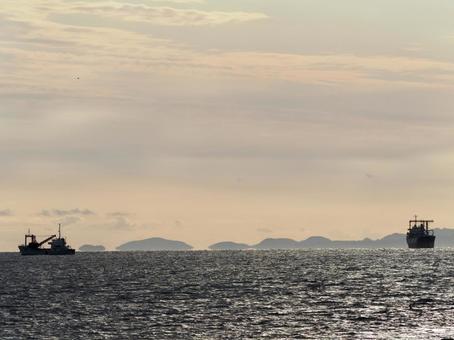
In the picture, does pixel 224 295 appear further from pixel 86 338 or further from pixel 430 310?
pixel 86 338

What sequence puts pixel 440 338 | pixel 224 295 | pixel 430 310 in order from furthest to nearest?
pixel 224 295 → pixel 430 310 → pixel 440 338

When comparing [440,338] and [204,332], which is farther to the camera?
[204,332]

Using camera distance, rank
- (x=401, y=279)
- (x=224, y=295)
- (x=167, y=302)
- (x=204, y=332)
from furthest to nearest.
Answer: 1. (x=401, y=279)
2. (x=224, y=295)
3. (x=167, y=302)
4. (x=204, y=332)

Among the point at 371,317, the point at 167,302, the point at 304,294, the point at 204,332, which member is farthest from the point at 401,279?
the point at 204,332

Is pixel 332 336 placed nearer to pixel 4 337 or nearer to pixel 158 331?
pixel 158 331

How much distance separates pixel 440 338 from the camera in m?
89.2

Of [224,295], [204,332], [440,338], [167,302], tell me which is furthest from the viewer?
[224,295]

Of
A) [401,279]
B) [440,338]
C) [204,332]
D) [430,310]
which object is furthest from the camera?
[401,279]

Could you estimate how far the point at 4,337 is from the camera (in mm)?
93938

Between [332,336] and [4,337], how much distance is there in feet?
97.3

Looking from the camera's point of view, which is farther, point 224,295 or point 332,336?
point 224,295

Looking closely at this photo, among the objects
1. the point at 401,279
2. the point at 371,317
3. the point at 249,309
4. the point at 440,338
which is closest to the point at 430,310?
the point at 371,317

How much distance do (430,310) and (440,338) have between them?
103 feet

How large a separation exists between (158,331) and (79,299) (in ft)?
153
